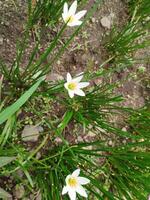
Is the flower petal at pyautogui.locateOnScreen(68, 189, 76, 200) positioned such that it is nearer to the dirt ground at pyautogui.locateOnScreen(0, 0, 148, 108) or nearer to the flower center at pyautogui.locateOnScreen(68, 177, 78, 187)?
the flower center at pyautogui.locateOnScreen(68, 177, 78, 187)

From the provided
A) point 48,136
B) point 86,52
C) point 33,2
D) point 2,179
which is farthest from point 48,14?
point 2,179

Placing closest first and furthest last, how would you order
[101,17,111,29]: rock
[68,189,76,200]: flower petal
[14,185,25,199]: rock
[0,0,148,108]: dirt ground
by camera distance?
[68,189,76,200]: flower petal, [14,185,25,199]: rock, [0,0,148,108]: dirt ground, [101,17,111,29]: rock

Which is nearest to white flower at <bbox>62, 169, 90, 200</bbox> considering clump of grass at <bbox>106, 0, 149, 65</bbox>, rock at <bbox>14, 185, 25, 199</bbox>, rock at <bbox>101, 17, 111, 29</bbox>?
rock at <bbox>14, 185, 25, 199</bbox>

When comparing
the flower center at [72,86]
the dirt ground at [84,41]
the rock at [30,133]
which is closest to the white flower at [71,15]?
the flower center at [72,86]

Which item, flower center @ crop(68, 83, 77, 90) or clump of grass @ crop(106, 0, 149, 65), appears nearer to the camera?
flower center @ crop(68, 83, 77, 90)

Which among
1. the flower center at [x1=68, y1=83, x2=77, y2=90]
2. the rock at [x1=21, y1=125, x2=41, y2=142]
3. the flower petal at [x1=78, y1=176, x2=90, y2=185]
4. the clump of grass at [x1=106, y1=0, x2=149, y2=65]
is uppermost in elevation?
the clump of grass at [x1=106, y1=0, x2=149, y2=65]

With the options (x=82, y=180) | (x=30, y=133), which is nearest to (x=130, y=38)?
(x=30, y=133)
